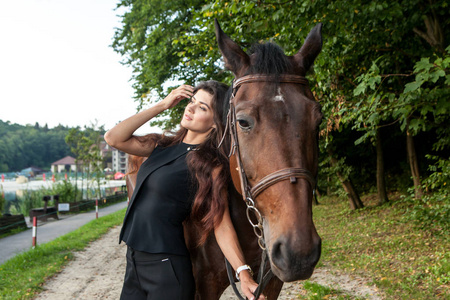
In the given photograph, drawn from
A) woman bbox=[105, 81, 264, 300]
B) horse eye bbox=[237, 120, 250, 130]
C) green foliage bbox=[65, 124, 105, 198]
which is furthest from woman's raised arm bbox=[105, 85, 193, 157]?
green foliage bbox=[65, 124, 105, 198]

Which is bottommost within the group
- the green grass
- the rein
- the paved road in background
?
the green grass

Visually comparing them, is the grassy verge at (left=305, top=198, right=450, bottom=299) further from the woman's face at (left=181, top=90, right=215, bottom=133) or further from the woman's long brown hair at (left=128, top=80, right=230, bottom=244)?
the woman's face at (left=181, top=90, right=215, bottom=133)

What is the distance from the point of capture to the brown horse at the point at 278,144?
1.50m

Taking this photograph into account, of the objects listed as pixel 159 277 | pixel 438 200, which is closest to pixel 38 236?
pixel 438 200

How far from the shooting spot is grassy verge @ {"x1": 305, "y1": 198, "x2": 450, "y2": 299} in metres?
5.41

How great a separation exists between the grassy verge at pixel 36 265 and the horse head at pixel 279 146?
589 centimetres

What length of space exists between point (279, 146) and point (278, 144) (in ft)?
0.03

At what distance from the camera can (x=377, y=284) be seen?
5719mm

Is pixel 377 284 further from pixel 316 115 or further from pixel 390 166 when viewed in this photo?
pixel 390 166

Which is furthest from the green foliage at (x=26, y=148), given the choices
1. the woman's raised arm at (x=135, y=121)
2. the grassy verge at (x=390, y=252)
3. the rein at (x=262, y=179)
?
the rein at (x=262, y=179)

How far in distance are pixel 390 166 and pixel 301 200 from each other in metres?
14.5

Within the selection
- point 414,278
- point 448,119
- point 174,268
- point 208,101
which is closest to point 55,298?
point 174,268

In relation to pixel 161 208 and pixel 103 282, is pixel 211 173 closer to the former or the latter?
pixel 161 208

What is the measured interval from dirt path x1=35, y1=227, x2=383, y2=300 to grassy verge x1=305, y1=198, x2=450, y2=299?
0.32 metres
